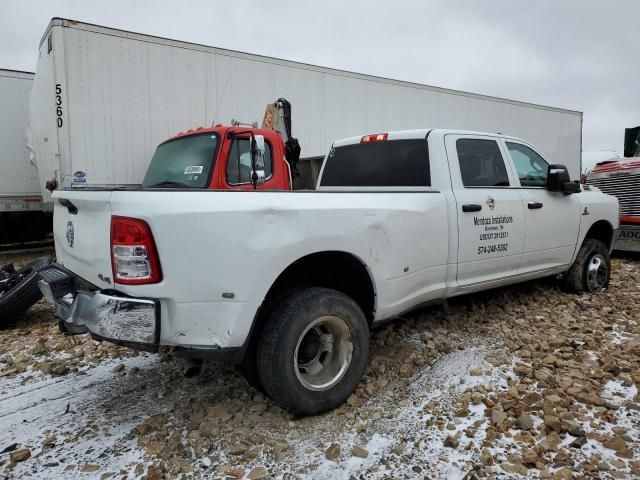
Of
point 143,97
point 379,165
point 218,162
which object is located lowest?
point 379,165

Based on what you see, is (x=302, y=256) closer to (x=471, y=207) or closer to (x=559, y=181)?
(x=471, y=207)

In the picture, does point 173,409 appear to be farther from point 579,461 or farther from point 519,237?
point 519,237

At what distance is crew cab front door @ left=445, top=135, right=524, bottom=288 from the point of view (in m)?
3.83

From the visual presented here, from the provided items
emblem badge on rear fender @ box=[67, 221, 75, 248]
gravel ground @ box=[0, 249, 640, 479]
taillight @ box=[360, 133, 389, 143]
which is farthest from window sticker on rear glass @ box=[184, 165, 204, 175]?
emblem badge on rear fender @ box=[67, 221, 75, 248]

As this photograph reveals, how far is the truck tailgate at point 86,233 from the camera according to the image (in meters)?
2.50

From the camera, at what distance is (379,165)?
4258mm

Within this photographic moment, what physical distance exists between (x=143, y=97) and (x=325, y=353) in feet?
18.0

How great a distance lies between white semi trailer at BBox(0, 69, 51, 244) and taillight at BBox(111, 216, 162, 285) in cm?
751

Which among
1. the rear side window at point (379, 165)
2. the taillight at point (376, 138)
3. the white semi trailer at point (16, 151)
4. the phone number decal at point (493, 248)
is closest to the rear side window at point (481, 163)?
the rear side window at point (379, 165)

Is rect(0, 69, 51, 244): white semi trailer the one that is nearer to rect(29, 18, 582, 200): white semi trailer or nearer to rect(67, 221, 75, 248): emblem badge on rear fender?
rect(29, 18, 582, 200): white semi trailer

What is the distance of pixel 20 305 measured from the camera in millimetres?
4664

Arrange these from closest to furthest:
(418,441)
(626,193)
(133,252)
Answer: (133,252) < (418,441) < (626,193)

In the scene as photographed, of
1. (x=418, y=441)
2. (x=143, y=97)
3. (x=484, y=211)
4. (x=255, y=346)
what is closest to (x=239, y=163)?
(x=143, y=97)

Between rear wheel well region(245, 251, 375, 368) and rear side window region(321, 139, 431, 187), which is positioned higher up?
rear side window region(321, 139, 431, 187)
